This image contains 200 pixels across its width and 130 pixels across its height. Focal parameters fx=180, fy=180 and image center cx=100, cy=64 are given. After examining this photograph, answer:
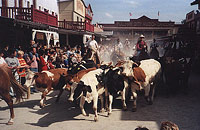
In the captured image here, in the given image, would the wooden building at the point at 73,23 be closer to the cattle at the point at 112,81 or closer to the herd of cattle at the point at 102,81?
the herd of cattle at the point at 102,81

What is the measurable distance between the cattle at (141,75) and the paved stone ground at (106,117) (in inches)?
22.6

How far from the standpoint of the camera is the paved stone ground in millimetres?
5180

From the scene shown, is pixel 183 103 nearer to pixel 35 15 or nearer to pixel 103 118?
pixel 103 118

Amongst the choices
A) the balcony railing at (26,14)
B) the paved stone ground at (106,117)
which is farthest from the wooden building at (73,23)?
the paved stone ground at (106,117)

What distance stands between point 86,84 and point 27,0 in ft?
50.1

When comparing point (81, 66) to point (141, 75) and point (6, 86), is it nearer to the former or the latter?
point (141, 75)

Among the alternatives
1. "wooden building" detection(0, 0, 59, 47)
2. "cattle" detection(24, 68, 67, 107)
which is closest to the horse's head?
"cattle" detection(24, 68, 67, 107)

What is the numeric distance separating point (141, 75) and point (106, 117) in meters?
1.97

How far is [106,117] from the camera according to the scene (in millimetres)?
5828

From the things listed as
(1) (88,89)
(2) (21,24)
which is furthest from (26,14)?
(1) (88,89)

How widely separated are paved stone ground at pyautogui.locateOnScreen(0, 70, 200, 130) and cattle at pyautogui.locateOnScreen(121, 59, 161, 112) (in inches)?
22.6

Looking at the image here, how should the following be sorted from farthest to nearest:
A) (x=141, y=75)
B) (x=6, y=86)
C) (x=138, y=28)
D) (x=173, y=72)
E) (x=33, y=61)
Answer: (x=138, y=28) → (x=33, y=61) → (x=173, y=72) → (x=141, y=75) → (x=6, y=86)

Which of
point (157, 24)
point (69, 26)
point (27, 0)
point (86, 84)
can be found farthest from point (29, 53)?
point (157, 24)

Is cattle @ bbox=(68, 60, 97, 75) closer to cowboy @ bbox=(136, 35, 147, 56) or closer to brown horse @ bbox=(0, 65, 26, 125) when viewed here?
brown horse @ bbox=(0, 65, 26, 125)
